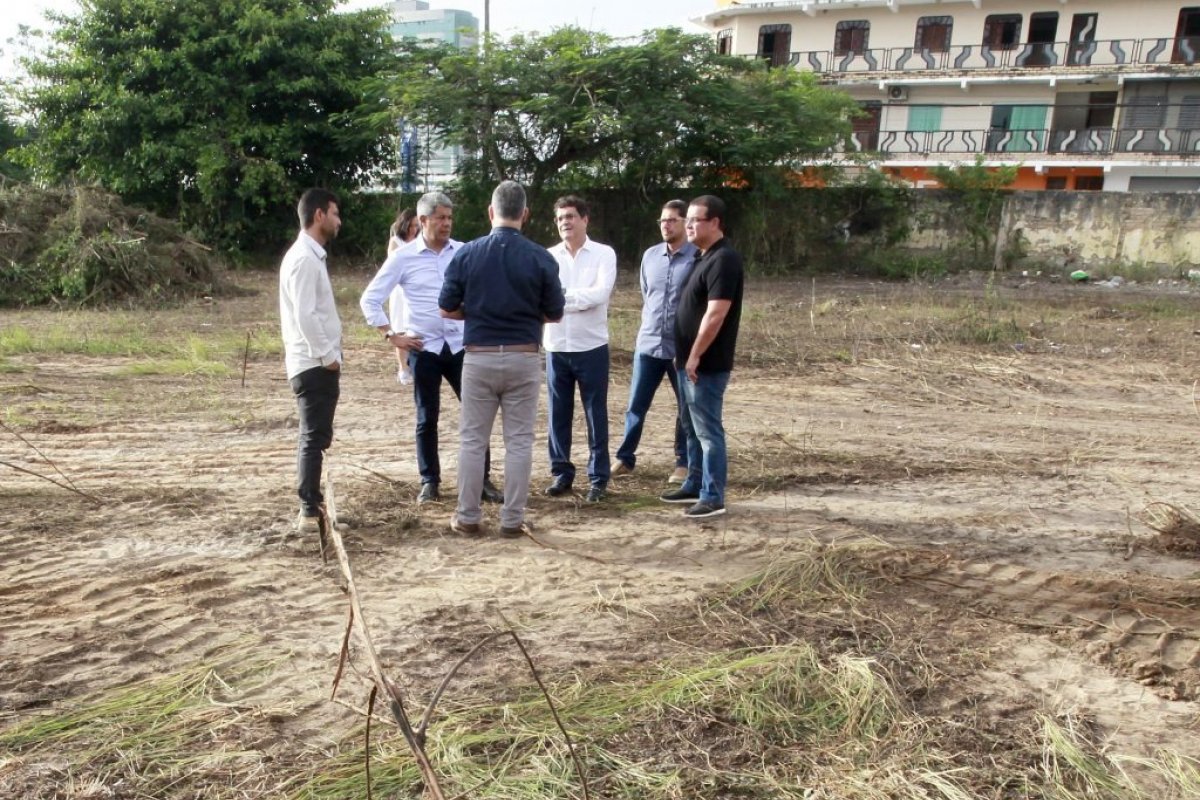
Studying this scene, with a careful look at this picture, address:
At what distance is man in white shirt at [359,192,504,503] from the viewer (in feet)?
16.8

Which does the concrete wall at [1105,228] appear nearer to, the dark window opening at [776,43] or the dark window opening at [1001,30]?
the dark window opening at [1001,30]

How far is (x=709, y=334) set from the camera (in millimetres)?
4812

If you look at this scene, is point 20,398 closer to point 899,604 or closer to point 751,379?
point 751,379

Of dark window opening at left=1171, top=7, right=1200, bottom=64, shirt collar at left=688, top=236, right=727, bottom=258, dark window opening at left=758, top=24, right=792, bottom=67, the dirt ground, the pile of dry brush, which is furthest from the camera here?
dark window opening at left=758, top=24, right=792, bottom=67

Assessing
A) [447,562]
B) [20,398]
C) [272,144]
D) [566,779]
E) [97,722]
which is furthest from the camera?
[272,144]

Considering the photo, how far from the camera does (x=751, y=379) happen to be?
8969mm

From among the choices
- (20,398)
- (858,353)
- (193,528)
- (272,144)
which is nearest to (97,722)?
(193,528)

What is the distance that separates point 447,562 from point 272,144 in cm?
1620

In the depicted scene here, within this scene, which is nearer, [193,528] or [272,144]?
[193,528]

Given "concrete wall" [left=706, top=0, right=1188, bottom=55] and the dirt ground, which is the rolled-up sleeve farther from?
"concrete wall" [left=706, top=0, right=1188, bottom=55]

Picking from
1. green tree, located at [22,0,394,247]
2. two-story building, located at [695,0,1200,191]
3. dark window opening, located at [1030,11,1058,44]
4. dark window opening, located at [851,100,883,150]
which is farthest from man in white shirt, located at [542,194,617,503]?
dark window opening, located at [1030,11,1058,44]

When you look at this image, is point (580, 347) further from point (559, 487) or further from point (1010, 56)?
point (1010, 56)

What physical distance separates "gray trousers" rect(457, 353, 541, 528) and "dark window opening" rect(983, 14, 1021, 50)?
33.1 m

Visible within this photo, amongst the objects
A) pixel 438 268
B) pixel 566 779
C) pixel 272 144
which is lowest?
pixel 566 779
